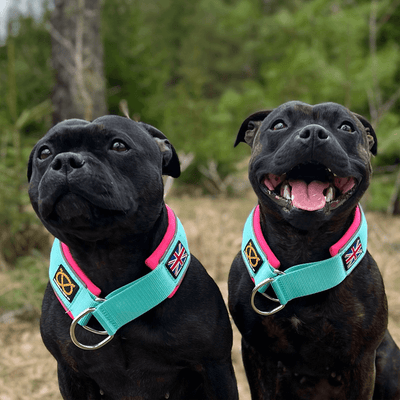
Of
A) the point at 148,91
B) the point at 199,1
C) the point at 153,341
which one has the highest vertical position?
the point at 153,341

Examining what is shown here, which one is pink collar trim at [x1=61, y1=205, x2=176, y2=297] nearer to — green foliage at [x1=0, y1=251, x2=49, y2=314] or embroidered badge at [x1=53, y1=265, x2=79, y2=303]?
embroidered badge at [x1=53, y1=265, x2=79, y2=303]

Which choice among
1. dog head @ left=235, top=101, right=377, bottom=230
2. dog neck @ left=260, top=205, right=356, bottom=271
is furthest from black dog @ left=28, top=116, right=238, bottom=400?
dog head @ left=235, top=101, right=377, bottom=230

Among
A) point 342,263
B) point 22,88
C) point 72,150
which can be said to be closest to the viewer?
point 72,150

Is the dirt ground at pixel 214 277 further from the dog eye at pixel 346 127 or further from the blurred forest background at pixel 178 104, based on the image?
the dog eye at pixel 346 127

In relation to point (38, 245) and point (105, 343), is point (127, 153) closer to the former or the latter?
point (105, 343)

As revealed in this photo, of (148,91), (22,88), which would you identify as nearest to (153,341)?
(22,88)

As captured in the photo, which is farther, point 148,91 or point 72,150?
point 148,91

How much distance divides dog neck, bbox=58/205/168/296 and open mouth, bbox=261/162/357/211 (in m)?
0.62

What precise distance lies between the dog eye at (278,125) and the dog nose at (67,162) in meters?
1.10

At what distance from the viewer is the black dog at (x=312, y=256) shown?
7.47 feet

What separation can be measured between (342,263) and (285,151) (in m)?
0.66

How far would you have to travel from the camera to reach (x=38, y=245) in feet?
17.4

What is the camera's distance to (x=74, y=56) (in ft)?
17.6

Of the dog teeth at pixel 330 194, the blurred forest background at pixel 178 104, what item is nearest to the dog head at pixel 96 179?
the dog teeth at pixel 330 194
